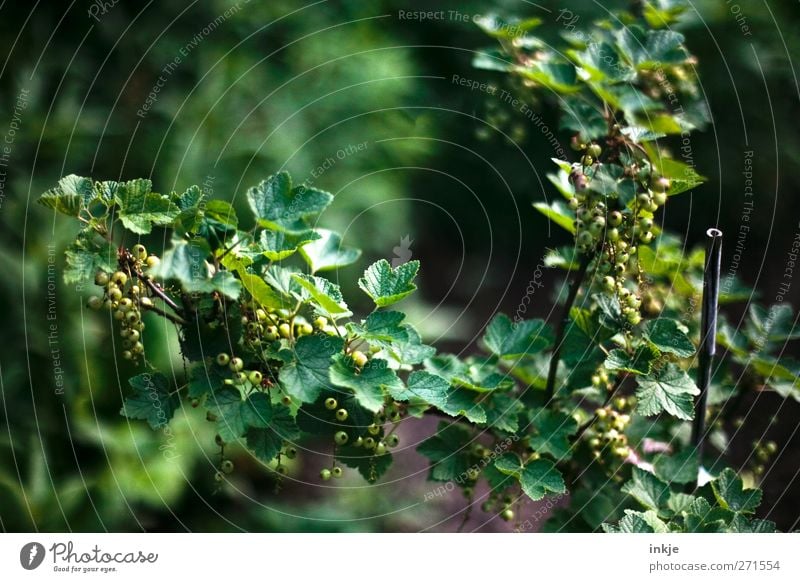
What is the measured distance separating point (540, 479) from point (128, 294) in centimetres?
43

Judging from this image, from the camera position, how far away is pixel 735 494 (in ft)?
2.82

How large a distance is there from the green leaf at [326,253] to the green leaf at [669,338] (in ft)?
1.01

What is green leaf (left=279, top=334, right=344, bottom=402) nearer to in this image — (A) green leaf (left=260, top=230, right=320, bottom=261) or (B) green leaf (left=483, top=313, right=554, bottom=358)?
(A) green leaf (left=260, top=230, right=320, bottom=261)

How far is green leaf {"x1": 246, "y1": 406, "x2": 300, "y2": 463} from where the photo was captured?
29.8 inches

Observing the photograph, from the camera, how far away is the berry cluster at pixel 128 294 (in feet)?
2.39

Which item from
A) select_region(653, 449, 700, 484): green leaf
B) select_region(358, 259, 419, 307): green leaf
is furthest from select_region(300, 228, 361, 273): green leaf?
select_region(653, 449, 700, 484): green leaf

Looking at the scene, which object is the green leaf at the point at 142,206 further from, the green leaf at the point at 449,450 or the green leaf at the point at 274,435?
the green leaf at the point at 449,450

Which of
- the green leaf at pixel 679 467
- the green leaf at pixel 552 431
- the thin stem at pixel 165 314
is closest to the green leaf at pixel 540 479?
the green leaf at pixel 552 431

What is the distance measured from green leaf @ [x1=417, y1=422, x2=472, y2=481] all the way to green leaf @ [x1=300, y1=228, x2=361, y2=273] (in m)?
0.21

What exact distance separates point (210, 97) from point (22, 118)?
14.8 inches

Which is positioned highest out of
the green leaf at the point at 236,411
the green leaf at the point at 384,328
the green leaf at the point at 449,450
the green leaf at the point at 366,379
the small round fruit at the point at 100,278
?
the small round fruit at the point at 100,278

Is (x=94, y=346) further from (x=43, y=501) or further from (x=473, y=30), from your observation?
(x=473, y=30)
